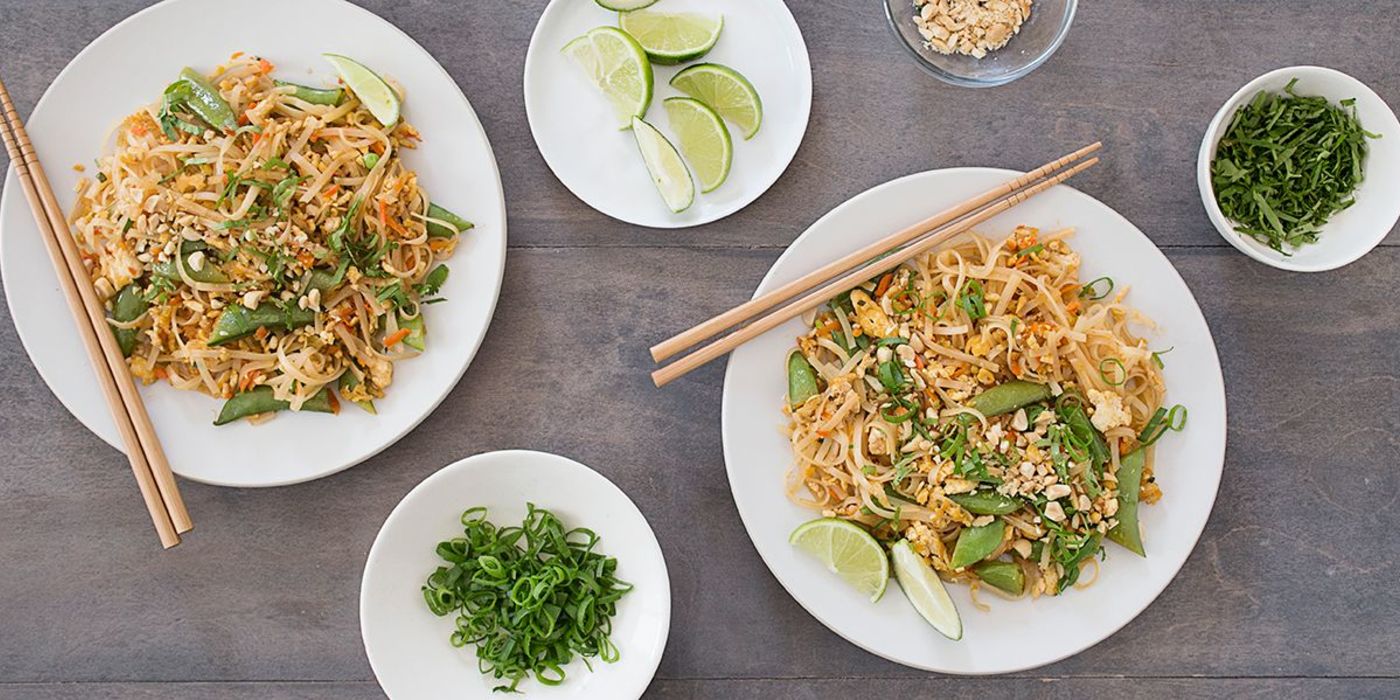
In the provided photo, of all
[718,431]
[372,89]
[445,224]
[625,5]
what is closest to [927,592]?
[718,431]

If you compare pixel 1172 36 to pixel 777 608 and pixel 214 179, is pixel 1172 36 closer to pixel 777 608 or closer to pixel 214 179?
pixel 777 608

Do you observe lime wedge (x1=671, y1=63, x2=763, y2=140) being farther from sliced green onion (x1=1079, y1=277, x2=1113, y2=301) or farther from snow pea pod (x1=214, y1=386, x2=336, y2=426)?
snow pea pod (x1=214, y1=386, x2=336, y2=426)

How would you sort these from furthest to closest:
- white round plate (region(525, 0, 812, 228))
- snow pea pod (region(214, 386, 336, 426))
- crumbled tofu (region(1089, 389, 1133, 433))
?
white round plate (region(525, 0, 812, 228)) < snow pea pod (region(214, 386, 336, 426)) < crumbled tofu (region(1089, 389, 1133, 433))

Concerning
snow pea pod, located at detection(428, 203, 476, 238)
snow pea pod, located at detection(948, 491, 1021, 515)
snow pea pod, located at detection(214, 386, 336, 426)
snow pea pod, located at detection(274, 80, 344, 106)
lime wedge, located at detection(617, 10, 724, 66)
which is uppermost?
lime wedge, located at detection(617, 10, 724, 66)

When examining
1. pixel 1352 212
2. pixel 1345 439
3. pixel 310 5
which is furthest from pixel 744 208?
pixel 1345 439

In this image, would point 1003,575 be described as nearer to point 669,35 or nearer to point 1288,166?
point 1288,166

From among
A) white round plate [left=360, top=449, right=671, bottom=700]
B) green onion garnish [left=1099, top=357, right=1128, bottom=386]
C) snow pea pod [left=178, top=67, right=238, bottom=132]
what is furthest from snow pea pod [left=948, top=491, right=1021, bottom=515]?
snow pea pod [left=178, top=67, right=238, bottom=132]

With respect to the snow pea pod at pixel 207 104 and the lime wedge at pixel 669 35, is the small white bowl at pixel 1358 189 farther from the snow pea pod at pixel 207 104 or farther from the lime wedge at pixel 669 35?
the snow pea pod at pixel 207 104
